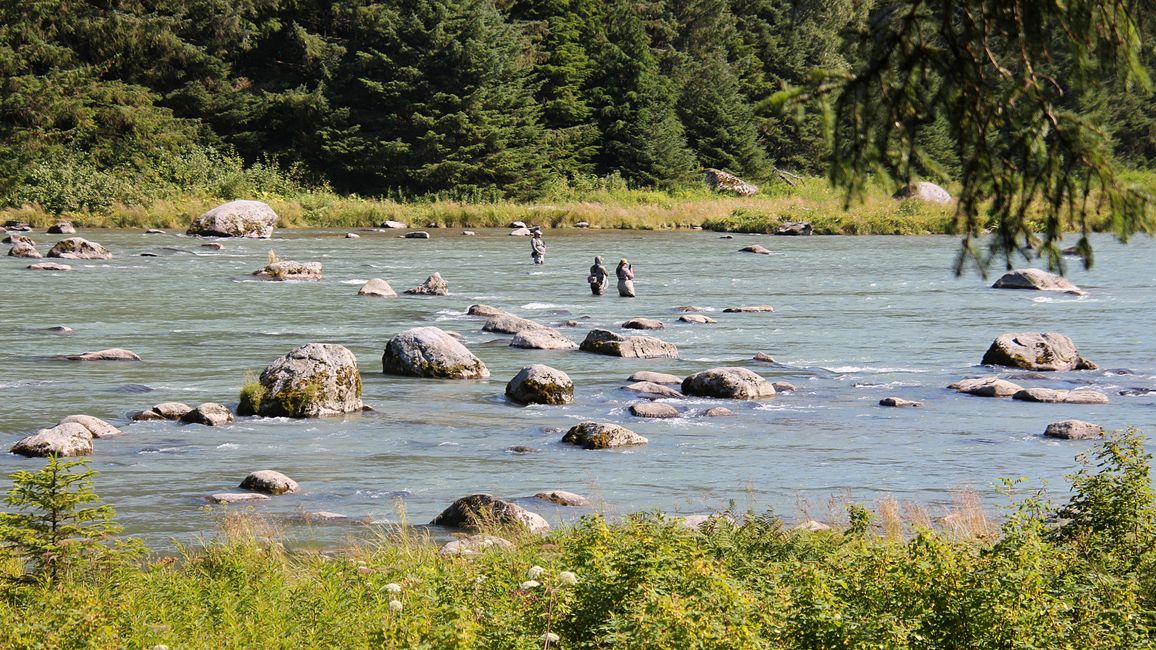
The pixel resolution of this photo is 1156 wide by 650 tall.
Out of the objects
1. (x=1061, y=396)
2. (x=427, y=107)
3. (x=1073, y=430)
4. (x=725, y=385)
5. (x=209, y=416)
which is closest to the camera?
(x=1073, y=430)

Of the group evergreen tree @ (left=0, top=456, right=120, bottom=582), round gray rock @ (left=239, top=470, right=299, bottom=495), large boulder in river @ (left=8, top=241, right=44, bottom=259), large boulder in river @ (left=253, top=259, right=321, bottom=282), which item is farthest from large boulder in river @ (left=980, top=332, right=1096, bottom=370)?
large boulder in river @ (left=8, top=241, right=44, bottom=259)

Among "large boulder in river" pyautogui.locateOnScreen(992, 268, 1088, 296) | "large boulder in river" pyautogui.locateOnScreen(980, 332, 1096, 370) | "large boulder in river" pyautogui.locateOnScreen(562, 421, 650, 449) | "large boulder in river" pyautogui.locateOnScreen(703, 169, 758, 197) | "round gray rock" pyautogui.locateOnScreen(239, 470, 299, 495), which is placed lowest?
"round gray rock" pyautogui.locateOnScreen(239, 470, 299, 495)

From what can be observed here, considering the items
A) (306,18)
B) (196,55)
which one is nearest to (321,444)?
(196,55)

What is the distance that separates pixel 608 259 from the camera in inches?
1735

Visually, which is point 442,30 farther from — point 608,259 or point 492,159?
A: point 608,259

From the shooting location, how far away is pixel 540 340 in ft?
81.1

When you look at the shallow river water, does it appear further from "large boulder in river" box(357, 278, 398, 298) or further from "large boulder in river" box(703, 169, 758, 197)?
"large boulder in river" box(703, 169, 758, 197)

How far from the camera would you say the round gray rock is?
13469mm

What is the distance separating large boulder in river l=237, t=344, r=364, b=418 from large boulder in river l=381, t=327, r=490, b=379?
2726mm

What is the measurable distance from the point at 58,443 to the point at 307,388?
374 cm

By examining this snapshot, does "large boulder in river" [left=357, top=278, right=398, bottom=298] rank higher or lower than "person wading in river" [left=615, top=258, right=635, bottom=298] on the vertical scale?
lower

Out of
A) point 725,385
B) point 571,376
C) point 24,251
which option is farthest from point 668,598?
point 24,251

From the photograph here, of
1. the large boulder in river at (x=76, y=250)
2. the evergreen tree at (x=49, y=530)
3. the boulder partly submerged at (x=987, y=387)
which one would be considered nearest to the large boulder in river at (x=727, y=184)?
the large boulder in river at (x=76, y=250)

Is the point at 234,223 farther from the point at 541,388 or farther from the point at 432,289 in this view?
the point at 541,388
